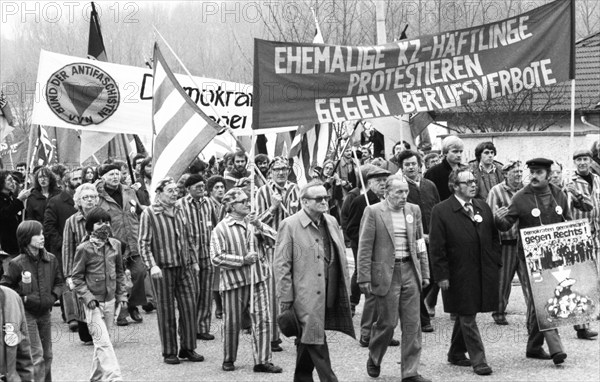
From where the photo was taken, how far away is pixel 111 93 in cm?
1516

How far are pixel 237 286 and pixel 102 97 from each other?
5.62 meters

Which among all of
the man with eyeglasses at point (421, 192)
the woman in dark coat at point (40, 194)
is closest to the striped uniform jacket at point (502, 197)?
the man with eyeglasses at point (421, 192)

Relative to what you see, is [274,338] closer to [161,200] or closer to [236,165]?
[161,200]

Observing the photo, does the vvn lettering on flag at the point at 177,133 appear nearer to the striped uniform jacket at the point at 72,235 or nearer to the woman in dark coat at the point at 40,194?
the striped uniform jacket at the point at 72,235

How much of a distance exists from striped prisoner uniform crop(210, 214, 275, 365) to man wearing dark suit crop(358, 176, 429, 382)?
3.57ft

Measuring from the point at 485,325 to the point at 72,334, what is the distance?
4676 millimetres

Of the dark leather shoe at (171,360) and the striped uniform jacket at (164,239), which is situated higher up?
the striped uniform jacket at (164,239)

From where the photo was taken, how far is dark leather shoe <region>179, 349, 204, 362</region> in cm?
1077

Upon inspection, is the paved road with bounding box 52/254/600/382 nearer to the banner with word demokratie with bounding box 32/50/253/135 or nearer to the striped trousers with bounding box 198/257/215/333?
the striped trousers with bounding box 198/257/215/333

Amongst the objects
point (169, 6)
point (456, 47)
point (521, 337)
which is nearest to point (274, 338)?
point (521, 337)

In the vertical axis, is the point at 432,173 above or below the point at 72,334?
above

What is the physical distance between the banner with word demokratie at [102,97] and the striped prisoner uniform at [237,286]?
14.6 feet

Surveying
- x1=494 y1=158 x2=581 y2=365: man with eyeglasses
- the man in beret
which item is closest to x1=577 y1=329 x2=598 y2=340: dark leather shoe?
x1=494 y1=158 x2=581 y2=365: man with eyeglasses

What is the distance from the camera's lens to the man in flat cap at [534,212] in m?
10.3
